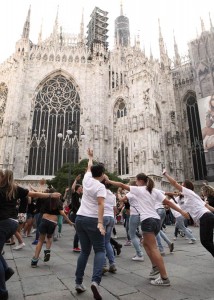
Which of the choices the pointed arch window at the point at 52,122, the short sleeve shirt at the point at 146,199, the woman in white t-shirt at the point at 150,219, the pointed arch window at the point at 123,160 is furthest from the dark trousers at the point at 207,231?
the pointed arch window at the point at 123,160

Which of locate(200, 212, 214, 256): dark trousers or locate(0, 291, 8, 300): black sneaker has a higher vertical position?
locate(200, 212, 214, 256): dark trousers

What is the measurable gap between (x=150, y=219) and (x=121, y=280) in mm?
1213

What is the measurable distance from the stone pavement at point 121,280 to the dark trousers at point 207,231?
55 centimetres

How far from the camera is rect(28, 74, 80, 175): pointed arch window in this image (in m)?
29.0

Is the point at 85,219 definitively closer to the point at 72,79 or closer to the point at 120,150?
the point at 120,150

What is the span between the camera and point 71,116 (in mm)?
31703

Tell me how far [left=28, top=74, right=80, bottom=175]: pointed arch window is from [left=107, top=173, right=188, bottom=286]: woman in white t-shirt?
2347 cm

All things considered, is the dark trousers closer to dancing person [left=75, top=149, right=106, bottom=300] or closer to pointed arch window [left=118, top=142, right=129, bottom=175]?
dancing person [left=75, top=149, right=106, bottom=300]

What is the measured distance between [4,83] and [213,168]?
100 feet

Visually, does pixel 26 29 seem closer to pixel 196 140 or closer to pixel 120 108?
pixel 120 108

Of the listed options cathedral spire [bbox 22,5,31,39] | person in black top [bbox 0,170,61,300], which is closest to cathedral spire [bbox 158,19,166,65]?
cathedral spire [bbox 22,5,31,39]

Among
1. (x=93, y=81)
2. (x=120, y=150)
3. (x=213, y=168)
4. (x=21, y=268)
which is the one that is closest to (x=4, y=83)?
(x=93, y=81)

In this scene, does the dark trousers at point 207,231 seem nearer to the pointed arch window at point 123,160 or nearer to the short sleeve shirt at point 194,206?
the short sleeve shirt at point 194,206

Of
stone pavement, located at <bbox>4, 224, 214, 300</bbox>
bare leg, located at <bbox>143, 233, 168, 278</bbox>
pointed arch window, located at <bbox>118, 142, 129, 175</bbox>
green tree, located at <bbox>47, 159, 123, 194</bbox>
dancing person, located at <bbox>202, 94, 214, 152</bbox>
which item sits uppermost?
dancing person, located at <bbox>202, 94, 214, 152</bbox>
